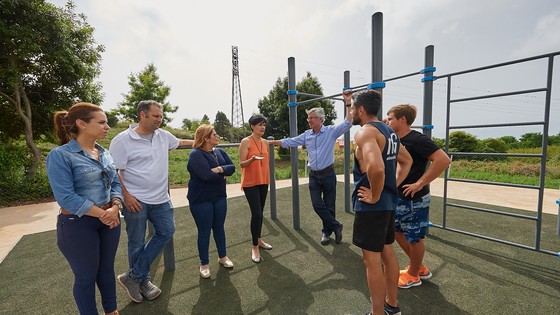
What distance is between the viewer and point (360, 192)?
72.2 inches

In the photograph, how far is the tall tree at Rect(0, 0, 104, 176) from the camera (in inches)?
242

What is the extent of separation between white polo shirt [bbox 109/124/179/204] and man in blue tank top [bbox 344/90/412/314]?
1714 millimetres

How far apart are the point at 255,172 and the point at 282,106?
18.2 m

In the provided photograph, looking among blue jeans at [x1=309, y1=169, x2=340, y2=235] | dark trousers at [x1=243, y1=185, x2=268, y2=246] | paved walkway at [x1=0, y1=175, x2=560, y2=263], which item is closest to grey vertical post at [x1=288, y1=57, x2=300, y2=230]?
blue jeans at [x1=309, y1=169, x2=340, y2=235]

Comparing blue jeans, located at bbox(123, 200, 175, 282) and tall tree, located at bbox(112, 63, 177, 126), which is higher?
tall tree, located at bbox(112, 63, 177, 126)

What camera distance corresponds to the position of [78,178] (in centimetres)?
166

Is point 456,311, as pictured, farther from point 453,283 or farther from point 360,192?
point 360,192

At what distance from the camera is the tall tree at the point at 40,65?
20.2 feet

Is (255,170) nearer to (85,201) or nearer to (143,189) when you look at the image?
(143,189)

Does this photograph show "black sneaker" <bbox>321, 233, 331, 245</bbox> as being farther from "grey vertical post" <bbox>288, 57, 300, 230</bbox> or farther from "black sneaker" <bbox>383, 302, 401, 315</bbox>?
"black sneaker" <bbox>383, 302, 401, 315</bbox>

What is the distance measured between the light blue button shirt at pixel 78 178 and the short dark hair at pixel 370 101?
190 centimetres

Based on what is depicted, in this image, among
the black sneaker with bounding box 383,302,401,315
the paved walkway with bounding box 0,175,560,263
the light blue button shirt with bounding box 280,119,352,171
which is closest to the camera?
the black sneaker with bounding box 383,302,401,315

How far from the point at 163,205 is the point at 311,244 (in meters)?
2.06

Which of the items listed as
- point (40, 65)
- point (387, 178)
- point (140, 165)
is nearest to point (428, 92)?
point (387, 178)
